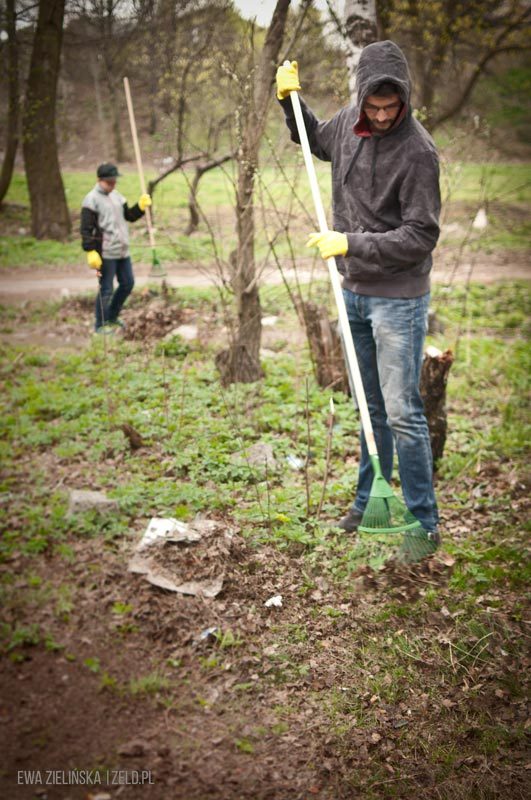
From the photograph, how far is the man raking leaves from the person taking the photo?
3117 mm

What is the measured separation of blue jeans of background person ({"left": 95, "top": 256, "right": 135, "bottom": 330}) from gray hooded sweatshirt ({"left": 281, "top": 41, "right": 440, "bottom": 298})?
4.56m

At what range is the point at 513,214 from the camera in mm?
15539

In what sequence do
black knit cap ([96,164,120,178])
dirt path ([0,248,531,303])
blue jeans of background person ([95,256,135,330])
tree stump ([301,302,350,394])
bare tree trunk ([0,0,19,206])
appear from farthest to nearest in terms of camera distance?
bare tree trunk ([0,0,19,206])
dirt path ([0,248,531,303])
blue jeans of background person ([95,256,135,330])
black knit cap ([96,164,120,178])
tree stump ([301,302,350,394])

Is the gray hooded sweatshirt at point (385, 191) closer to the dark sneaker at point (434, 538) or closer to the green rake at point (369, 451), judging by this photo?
the green rake at point (369, 451)

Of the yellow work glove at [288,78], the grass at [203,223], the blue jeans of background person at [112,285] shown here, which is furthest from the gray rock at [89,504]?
the grass at [203,223]

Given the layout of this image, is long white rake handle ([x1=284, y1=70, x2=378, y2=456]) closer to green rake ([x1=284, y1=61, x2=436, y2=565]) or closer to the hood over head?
green rake ([x1=284, y1=61, x2=436, y2=565])

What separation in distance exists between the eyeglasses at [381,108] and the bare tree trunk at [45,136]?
9934mm

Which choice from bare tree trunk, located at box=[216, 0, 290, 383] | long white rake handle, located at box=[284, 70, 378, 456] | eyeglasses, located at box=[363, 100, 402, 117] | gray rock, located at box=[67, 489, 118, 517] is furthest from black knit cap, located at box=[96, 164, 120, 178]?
eyeglasses, located at box=[363, 100, 402, 117]

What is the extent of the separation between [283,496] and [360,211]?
1716mm

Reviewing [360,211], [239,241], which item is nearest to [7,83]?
[239,241]

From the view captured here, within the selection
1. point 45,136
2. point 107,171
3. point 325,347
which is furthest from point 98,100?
point 325,347

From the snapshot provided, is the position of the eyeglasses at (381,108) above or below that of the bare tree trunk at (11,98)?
below

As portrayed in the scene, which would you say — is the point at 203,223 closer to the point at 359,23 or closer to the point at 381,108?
the point at 359,23

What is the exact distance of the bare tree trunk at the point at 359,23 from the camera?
5316 mm
